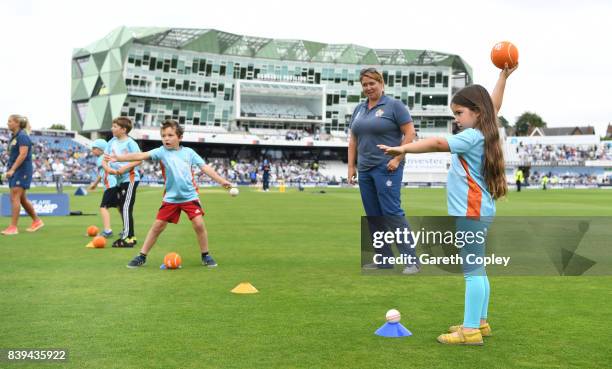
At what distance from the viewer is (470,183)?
4715mm

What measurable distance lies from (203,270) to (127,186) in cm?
353

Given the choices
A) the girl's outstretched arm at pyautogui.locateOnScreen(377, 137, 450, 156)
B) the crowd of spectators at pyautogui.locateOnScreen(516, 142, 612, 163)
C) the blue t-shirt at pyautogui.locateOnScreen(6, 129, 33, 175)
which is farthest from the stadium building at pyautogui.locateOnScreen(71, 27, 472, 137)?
the girl's outstretched arm at pyautogui.locateOnScreen(377, 137, 450, 156)

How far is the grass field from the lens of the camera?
13.8ft

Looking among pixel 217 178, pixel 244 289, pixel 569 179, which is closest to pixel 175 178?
pixel 217 178

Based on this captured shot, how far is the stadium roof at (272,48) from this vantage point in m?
84.8

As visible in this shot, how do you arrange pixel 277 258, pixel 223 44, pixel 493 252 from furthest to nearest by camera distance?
pixel 223 44 → pixel 277 258 → pixel 493 252

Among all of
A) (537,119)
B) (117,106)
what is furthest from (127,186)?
(537,119)

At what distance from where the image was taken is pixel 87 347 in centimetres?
439

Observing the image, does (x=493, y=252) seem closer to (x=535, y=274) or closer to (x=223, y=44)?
(x=535, y=274)

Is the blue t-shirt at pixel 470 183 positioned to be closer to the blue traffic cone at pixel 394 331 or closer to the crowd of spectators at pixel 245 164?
the blue traffic cone at pixel 394 331

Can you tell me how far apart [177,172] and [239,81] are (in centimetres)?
8337

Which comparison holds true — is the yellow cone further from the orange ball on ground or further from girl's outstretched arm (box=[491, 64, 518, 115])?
girl's outstretched arm (box=[491, 64, 518, 115])

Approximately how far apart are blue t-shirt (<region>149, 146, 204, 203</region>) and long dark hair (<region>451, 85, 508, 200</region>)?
4.39 meters

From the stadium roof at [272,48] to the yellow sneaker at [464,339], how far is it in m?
84.2
